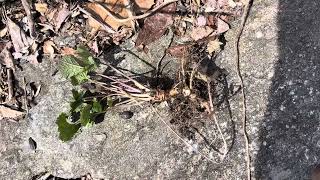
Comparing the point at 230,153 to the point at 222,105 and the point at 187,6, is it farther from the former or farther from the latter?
the point at 187,6

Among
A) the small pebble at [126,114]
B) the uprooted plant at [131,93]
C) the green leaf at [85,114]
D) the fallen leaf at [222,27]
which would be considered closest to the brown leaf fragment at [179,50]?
the uprooted plant at [131,93]

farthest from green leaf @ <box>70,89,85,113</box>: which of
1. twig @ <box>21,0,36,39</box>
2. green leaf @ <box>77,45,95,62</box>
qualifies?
twig @ <box>21,0,36,39</box>

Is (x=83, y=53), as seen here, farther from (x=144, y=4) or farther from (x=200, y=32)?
(x=200, y=32)

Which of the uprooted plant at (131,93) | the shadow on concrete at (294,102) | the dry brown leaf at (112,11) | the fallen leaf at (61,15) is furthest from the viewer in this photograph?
the fallen leaf at (61,15)

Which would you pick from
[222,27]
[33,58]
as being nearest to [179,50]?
[222,27]

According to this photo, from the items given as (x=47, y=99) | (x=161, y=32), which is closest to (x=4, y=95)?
(x=47, y=99)

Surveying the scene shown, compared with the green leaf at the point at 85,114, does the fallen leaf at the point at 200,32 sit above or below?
above

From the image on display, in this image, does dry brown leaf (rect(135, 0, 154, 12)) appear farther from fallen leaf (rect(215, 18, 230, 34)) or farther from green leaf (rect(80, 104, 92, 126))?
green leaf (rect(80, 104, 92, 126))

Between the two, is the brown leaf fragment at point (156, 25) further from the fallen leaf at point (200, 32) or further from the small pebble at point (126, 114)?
the small pebble at point (126, 114)
